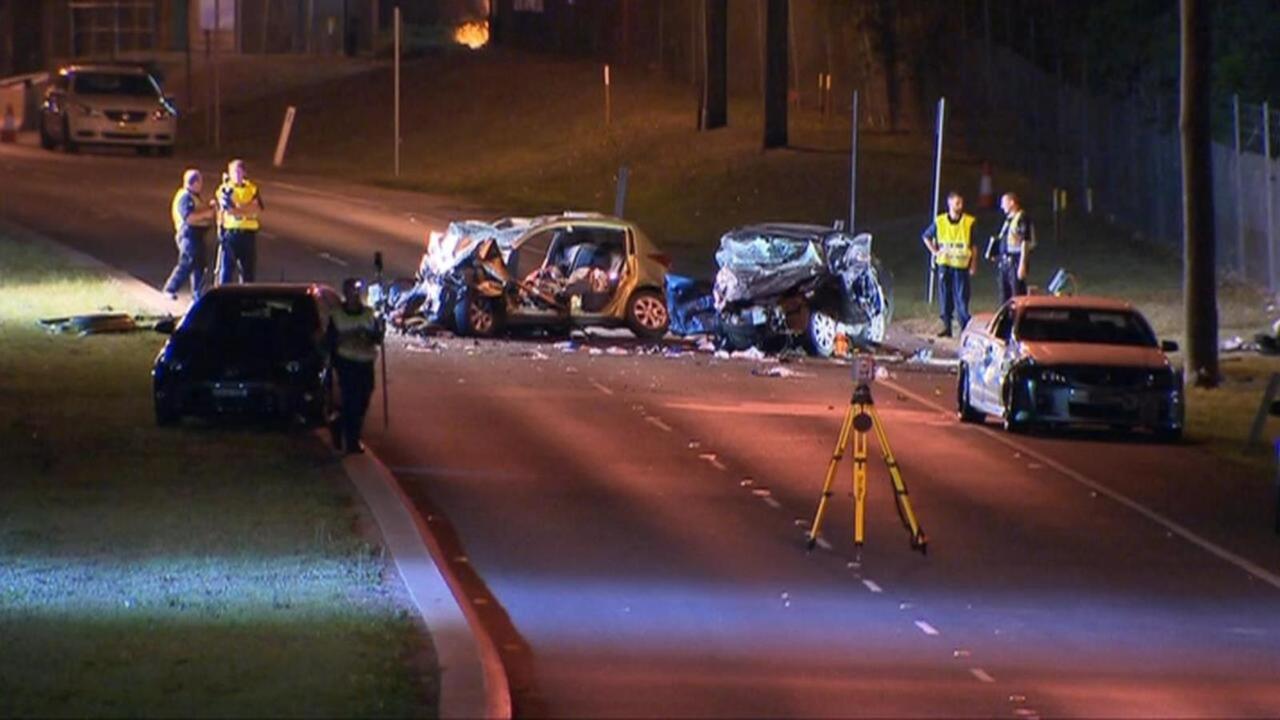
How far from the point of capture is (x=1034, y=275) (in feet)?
131

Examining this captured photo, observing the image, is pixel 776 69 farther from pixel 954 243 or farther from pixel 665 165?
pixel 954 243

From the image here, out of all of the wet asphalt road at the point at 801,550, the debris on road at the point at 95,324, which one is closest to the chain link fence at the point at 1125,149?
the wet asphalt road at the point at 801,550

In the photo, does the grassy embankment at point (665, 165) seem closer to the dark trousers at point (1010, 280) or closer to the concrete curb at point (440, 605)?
the dark trousers at point (1010, 280)

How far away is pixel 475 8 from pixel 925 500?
62405 millimetres

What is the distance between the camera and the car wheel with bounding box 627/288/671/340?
32.1m

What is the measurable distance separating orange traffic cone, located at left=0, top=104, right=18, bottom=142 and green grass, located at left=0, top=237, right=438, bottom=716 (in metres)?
36.3

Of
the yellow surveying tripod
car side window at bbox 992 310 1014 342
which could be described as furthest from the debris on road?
the yellow surveying tripod

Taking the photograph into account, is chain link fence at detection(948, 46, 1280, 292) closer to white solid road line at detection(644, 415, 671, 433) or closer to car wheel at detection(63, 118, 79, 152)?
white solid road line at detection(644, 415, 671, 433)

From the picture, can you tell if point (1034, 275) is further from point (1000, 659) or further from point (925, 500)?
point (1000, 659)

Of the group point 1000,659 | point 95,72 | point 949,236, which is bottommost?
point 1000,659

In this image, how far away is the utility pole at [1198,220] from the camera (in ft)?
94.2

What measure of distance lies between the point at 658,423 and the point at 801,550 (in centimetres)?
709

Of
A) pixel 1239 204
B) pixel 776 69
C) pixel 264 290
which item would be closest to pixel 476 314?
pixel 264 290

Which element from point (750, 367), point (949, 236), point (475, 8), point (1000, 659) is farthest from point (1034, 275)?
point (475, 8)
